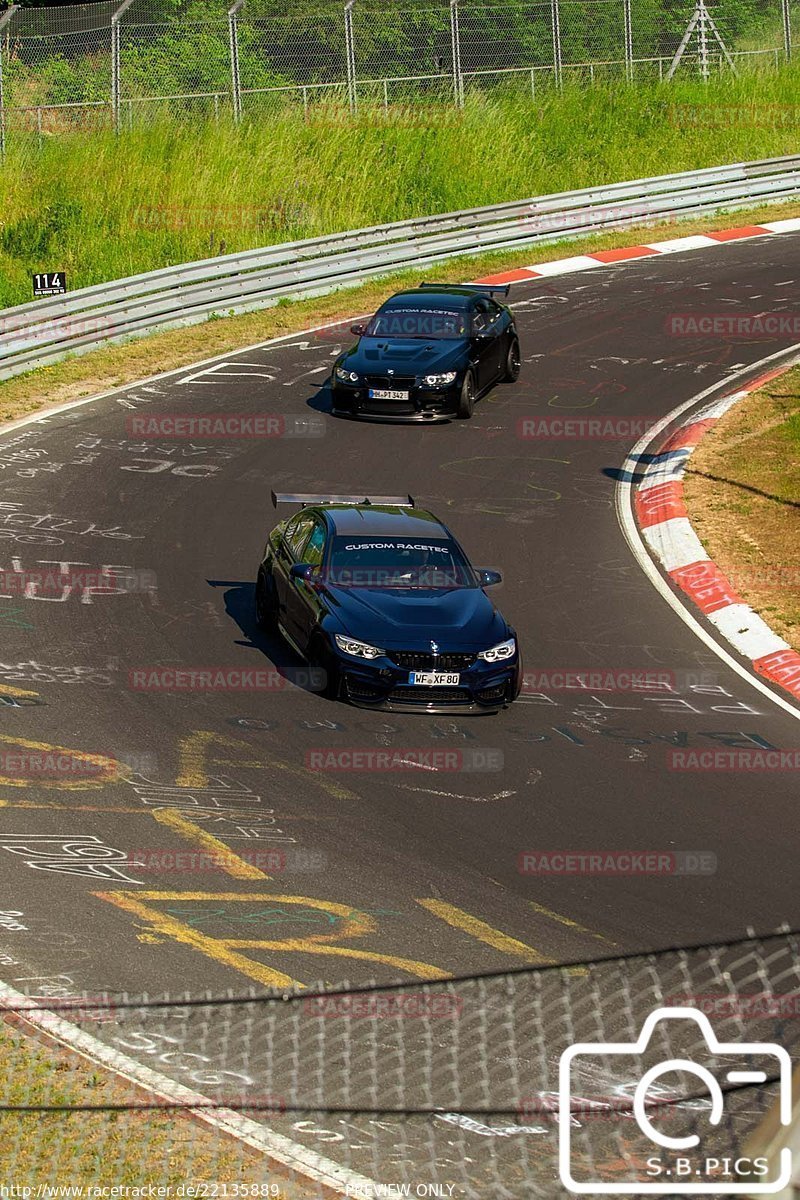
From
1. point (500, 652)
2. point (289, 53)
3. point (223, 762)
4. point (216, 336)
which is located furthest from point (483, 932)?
point (289, 53)

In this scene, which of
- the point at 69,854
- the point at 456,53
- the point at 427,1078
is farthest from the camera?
the point at 456,53

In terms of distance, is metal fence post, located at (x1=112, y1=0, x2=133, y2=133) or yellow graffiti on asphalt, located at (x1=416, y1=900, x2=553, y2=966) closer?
yellow graffiti on asphalt, located at (x1=416, y1=900, x2=553, y2=966)

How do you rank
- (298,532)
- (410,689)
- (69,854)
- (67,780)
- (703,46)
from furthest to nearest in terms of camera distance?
(703,46), (298,532), (410,689), (67,780), (69,854)

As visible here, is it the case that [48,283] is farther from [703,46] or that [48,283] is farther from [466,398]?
[703,46]

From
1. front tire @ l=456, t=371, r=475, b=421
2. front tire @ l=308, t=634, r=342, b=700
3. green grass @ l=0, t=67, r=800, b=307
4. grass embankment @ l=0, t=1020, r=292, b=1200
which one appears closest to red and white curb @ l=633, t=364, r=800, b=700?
front tire @ l=456, t=371, r=475, b=421

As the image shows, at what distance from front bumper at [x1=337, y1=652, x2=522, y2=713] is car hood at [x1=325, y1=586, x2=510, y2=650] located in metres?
0.23

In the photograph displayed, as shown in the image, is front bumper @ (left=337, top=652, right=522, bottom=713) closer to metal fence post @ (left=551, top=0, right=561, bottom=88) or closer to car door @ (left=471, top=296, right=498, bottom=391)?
car door @ (left=471, top=296, right=498, bottom=391)

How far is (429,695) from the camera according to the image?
13.4 metres

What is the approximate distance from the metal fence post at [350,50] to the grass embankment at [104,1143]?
3052 cm

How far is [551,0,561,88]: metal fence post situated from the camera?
37.2m

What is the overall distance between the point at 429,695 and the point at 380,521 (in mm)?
2716

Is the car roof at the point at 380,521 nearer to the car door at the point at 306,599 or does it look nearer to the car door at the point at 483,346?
the car door at the point at 306,599

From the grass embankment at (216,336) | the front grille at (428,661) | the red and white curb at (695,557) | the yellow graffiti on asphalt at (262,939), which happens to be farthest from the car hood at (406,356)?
the yellow graffiti on asphalt at (262,939)

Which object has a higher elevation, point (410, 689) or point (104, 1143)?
point (104, 1143)
